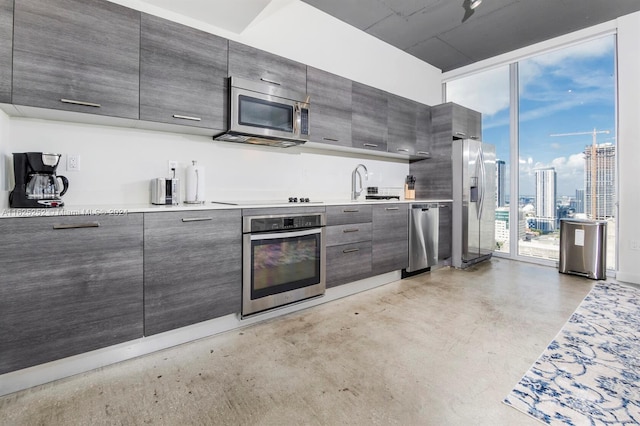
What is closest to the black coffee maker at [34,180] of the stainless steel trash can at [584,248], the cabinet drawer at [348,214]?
the cabinet drawer at [348,214]

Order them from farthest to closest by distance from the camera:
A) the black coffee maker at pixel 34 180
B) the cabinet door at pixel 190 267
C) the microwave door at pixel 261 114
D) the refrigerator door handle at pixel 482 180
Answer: the refrigerator door handle at pixel 482 180
the microwave door at pixel 261 114
the cabinet door at pixel 190 267
the black coffee maker at pixel 34 180

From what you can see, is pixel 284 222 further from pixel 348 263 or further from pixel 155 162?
pixel 155 162

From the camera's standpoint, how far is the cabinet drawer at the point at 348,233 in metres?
2.84

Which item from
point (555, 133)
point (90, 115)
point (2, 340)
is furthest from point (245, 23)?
point (555, 133)

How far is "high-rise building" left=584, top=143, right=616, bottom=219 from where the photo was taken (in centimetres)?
379

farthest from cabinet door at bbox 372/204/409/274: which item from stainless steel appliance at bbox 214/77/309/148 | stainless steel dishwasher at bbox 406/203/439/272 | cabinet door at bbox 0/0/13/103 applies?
cabinet door at bbox 0/0/13/103

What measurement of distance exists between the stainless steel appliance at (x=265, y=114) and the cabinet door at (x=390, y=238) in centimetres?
121

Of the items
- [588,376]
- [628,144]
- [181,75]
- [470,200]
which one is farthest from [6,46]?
[628,144]

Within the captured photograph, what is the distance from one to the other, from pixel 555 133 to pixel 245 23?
4.41m

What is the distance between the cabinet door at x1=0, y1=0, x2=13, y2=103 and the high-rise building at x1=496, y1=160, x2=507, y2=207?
546 centimetres

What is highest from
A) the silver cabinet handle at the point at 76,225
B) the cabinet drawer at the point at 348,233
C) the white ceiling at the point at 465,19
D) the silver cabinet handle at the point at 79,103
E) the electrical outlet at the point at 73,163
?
the white ceiling at the point at 465,19

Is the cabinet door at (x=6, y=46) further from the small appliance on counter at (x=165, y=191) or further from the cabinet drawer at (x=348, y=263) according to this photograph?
the cabinet drawer at (x=348, y=263)

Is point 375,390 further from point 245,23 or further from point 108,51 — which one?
point 245,23

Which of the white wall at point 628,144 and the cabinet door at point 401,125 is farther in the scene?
the cabinet door at point 401,125
